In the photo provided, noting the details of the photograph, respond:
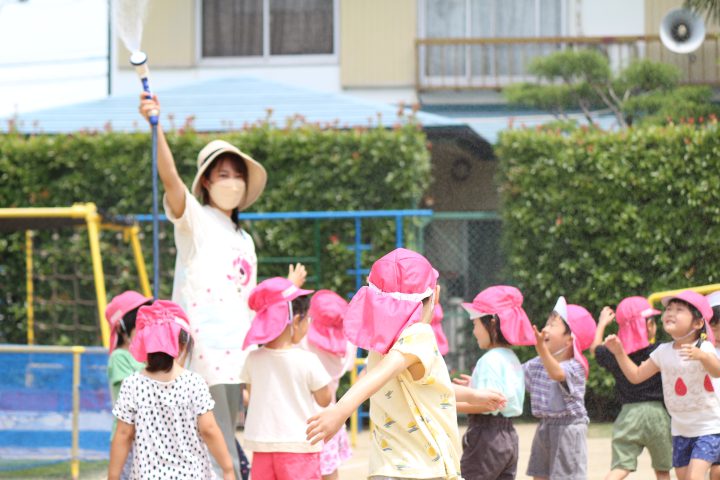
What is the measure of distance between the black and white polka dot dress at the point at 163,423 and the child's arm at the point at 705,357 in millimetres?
2385

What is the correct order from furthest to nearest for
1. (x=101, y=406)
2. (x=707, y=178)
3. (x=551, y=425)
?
(x=707, y=178), (x=101, y=406), (x=551, y=425)

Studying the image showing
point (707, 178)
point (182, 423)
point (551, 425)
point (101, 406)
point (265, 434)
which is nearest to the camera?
point (182, 423)

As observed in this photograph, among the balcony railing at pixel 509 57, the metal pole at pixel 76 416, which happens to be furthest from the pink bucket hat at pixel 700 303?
the balcony railing at pixel 509 57

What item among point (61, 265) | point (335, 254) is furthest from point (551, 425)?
point (61, 265)

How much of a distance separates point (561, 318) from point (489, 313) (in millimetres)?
1003

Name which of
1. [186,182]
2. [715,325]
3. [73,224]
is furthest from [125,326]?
[186,182]

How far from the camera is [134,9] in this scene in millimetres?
5969

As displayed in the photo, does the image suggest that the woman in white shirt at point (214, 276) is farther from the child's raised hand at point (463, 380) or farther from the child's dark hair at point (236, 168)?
the child's raised hand at point (463, 380)

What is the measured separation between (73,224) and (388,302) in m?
5.48

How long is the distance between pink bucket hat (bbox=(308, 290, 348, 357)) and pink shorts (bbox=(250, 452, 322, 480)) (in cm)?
160

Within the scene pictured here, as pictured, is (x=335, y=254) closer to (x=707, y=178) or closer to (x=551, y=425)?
(x=707, y=178)

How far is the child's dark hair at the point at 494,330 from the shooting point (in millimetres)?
5883

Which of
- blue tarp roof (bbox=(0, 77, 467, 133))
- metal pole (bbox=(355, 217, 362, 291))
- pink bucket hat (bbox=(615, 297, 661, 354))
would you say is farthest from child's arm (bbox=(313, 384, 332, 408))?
blue tarp roof (bbox=(0, 77, 467, 133))

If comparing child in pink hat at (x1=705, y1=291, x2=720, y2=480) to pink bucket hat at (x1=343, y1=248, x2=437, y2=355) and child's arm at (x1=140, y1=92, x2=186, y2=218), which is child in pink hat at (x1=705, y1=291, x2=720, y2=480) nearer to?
pink bucket hat at (x1=343, y1=248, x2=437, y2=355)
